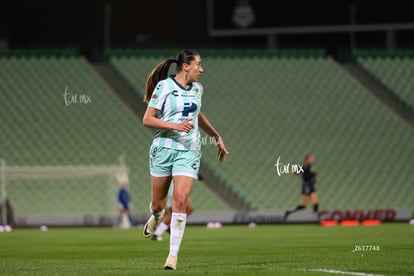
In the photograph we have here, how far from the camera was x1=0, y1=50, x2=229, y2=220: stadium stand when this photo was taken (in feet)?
83.0

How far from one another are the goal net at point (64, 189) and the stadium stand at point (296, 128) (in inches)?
120

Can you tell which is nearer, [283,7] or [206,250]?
[206,250]

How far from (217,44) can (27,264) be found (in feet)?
68.9

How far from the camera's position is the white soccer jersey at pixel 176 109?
9.23 m

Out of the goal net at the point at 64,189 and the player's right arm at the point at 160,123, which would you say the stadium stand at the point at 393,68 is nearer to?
the goal net at the point at 64,189

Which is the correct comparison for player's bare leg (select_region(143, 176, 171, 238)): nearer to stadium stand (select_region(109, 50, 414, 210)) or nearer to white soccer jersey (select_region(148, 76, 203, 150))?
white soccer jersey (select_region(148, 76, 203, 150))

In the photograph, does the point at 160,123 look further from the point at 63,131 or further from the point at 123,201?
the point at 63,131

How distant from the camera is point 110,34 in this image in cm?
2992

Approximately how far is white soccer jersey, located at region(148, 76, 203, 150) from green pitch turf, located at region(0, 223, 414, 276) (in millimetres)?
1261

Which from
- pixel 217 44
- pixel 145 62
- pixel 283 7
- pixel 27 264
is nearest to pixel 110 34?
pixel 145 62

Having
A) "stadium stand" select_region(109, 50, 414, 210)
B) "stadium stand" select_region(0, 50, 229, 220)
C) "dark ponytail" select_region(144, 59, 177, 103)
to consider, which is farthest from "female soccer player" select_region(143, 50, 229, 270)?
"stadium stand" select_region(109, 50, 414, 210)

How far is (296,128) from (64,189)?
739 cm

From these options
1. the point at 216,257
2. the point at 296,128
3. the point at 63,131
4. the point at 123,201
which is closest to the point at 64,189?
the point at 63,131

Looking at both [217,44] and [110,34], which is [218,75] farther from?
[110,34]
